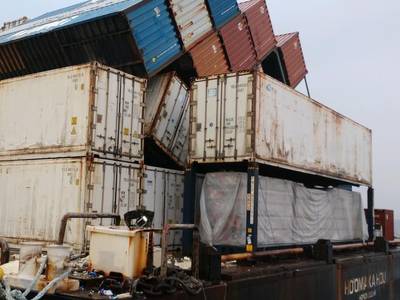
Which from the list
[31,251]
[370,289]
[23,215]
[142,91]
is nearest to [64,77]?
[142,91]

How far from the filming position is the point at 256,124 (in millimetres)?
10227

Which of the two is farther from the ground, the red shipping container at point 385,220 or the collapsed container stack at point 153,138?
the collapsed container stack at point 153,138

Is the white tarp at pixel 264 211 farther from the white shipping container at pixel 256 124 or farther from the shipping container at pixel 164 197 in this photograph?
the shipping container at pixel 164 197

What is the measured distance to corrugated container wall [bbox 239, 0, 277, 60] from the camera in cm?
1869

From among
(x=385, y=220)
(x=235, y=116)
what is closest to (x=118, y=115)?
(x=235, y=116)

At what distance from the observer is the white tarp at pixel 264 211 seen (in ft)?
34.5

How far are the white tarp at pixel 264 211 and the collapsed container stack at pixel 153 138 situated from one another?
0.09ft

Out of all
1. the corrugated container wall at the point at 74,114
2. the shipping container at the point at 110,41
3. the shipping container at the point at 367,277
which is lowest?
the shipping container at the point at 367,277

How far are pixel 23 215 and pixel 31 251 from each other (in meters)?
5.35

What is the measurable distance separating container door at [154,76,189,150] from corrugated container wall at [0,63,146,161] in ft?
5.48

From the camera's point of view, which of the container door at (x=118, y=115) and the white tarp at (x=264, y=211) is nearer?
the container door at (x=118, y=115)

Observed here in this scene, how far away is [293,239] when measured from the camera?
11.6 m

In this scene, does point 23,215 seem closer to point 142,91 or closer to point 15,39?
point 142,91

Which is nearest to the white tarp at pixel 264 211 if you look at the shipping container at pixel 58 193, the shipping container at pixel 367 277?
the shipping container at pixel 367 277
